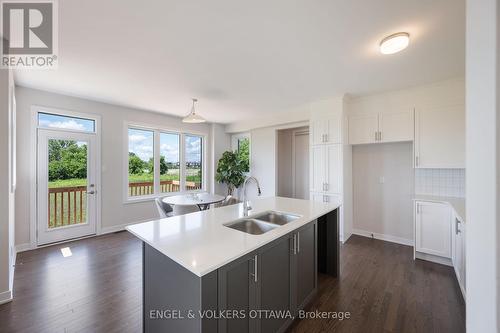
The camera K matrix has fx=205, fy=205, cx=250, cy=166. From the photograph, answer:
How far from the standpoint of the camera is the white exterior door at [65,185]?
3.56 m

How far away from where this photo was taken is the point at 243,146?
21.3 feet

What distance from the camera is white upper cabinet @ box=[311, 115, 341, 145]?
3.81 meters

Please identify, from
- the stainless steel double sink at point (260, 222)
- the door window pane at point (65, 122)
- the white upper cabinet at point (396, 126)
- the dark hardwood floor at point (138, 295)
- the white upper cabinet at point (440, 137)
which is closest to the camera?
the dark hardwood floor at point (138, 295)

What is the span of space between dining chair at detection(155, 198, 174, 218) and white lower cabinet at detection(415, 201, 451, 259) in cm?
392

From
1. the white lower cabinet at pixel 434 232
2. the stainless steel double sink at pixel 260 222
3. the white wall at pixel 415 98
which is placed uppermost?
the white wall at pixel 415 98

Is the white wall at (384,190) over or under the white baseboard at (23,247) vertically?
over

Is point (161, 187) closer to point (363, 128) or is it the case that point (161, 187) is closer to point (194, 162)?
point (194, 162)

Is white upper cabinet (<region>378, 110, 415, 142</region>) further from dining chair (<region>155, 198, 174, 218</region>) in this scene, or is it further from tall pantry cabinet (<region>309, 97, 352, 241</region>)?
dining chair (<region>155, 198, 174, 218</region>)

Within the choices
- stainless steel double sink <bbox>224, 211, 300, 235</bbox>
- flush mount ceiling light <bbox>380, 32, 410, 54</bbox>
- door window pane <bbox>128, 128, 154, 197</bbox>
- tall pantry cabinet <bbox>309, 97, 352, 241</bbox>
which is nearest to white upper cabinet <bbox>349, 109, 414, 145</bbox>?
tall pantry cabinet <bbox>309, 97, 352, 241</bbox>

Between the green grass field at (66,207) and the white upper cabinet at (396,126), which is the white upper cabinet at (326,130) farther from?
the green grass field at (66,207)

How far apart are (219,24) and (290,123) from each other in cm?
341

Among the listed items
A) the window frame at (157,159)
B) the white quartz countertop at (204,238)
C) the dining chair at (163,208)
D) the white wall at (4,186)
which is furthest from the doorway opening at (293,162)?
the white wall at (4,186)

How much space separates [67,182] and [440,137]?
634 cm

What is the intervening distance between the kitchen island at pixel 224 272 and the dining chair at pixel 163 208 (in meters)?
1.67
